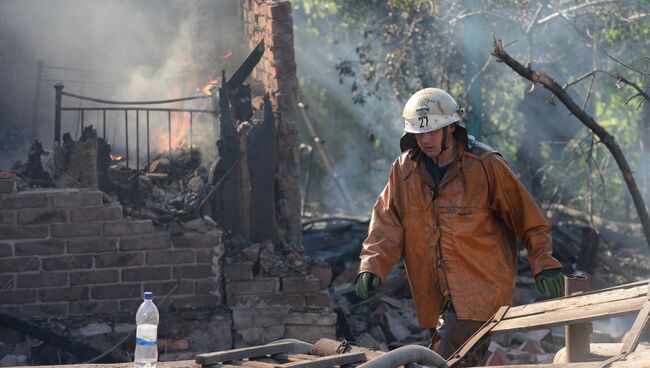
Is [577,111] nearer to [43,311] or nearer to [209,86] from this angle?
[209,86]

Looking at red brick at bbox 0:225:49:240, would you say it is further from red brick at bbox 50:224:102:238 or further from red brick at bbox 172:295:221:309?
red brick at bbox 172:295:221:309

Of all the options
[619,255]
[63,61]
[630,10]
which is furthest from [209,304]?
[630,10]

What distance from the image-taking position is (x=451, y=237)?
571 centimetres

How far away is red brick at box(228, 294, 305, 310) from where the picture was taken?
25.6ft

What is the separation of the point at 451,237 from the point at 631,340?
204 cm

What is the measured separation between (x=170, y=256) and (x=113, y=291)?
0.50 meters

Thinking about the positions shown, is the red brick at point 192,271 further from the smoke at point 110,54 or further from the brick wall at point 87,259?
the smoke at point 110,54

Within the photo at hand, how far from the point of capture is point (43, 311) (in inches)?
295

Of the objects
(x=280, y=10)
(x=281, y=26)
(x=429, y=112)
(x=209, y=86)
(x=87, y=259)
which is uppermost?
(x=280, y=10)

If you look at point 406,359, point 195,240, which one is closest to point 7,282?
point 195,240

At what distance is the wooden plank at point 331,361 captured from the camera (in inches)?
154

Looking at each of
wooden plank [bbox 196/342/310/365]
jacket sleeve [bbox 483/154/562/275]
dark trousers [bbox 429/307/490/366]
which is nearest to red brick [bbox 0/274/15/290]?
dark trousers [bbox 429/307/490/366]

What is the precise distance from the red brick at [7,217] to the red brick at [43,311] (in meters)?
0.64

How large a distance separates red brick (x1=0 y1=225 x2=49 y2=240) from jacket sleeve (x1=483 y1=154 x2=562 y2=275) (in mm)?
3511
